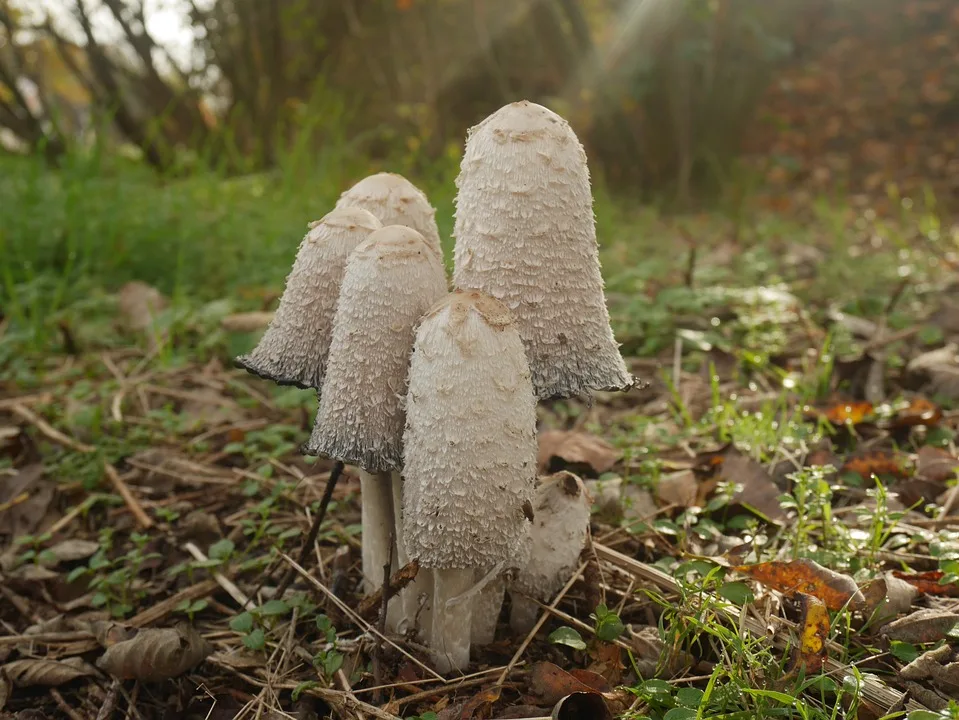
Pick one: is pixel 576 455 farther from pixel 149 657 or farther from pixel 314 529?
pixel 149 657

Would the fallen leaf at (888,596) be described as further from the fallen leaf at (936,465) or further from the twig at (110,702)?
the twig at (110,702)

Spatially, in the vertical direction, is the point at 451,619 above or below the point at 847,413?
below

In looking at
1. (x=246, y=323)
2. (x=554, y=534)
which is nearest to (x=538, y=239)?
(x=554, y=534)

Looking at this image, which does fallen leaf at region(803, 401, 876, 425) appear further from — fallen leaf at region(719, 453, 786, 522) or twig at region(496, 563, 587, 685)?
twig at region(496, 563, 587, 685)

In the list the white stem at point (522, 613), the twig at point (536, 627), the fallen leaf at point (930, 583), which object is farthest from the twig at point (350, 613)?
the fallen leaf at point (930, 583)

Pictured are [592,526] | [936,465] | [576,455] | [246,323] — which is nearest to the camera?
[592,526]

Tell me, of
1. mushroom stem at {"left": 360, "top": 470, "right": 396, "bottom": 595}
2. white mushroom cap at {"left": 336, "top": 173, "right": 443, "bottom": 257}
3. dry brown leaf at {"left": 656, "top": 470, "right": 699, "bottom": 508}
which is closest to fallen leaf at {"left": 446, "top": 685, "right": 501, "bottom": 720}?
mushroom stem at {"left": 360, "top": 470, "right": 396, "bottom": 595}
